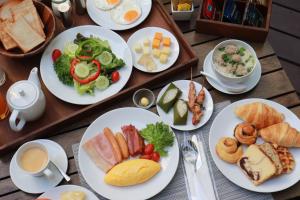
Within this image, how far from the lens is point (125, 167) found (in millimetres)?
1662

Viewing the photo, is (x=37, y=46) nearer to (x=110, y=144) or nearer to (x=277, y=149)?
(x=110, y=144)

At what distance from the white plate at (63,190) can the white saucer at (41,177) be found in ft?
0.13

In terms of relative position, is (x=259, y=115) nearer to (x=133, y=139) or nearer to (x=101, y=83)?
(x=133, y=139)

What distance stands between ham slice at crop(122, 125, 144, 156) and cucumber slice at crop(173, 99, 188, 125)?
0.59 ft

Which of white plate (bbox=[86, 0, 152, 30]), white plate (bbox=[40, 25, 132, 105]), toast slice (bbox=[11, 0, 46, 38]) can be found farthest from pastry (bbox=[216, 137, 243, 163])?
toast slice (bbox=[11, 0, 46, 38])

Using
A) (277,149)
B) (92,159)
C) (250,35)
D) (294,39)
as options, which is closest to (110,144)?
(92,159)

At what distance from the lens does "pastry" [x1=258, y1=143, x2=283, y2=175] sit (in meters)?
1.63

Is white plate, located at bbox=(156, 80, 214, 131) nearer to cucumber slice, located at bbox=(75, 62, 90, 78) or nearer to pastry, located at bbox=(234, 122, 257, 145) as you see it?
pastry, located at bbox=(234, 122, 257, 145)

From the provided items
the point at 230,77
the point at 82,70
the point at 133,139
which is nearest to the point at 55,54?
the point at 82,70

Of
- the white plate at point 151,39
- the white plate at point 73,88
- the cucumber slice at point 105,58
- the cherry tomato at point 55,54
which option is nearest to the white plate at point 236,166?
the white plate at point 151,39

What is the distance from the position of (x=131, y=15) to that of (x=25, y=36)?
21.5 inches

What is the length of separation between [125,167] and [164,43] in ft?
2.22

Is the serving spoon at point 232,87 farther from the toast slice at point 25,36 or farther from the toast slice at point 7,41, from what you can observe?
the toast slice at point 7,41

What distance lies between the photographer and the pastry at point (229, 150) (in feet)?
5.50
